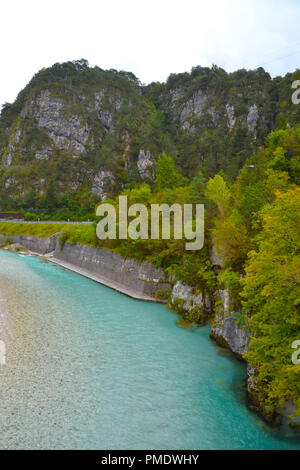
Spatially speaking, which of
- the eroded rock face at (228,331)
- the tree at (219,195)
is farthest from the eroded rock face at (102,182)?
the eroded rock face at (228,331)

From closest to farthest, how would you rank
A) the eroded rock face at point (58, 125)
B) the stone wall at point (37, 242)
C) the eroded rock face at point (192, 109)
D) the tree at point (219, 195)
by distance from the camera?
1. the tree at point (219, 195)
2. the stone wall at point (37, 242)
3. the eroded rock face at point (58, 125)
4. the eroded rock face at point (192, 109)

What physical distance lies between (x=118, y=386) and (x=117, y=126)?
5199 inches

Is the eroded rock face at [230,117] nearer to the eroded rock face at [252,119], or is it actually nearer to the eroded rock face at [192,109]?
the eroded rock face at [252,119]

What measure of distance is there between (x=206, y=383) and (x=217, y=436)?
13.6 ft

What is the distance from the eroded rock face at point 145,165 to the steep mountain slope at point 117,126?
15.9 inches

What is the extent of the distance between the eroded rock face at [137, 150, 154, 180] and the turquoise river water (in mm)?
87762

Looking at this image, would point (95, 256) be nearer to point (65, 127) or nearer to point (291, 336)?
point (291, 336)

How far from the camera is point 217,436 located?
1284cm

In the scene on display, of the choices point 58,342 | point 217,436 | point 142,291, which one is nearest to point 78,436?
point 217,436

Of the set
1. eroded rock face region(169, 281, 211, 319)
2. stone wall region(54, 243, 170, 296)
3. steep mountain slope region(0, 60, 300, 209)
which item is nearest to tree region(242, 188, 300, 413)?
eroded rock face region(169, 281, 211, 319)

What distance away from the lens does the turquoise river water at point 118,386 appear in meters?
12.5

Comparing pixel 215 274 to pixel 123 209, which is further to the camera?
pixel 123 209

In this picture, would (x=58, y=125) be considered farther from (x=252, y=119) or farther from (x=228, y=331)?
(x=228, y=331)

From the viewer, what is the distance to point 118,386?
15969mm
